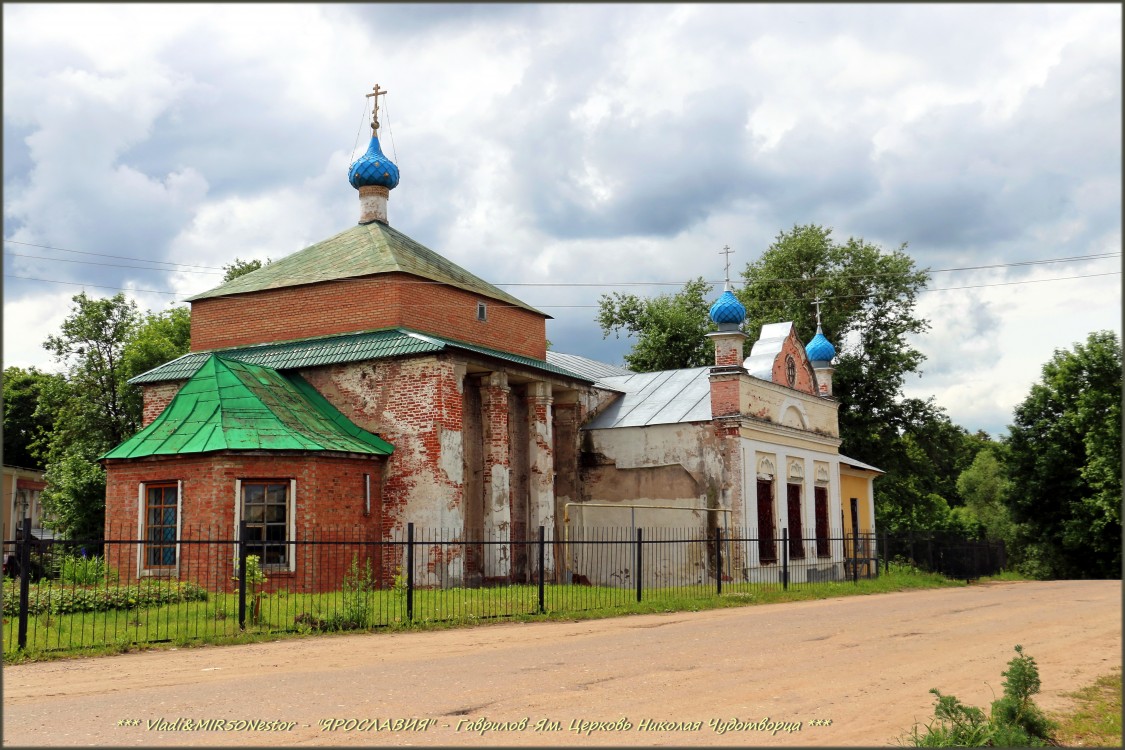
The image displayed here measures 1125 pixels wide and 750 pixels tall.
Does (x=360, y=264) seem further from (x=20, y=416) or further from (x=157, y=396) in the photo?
(x=20, y=416)

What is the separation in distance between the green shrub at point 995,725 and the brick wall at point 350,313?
16.2 meters

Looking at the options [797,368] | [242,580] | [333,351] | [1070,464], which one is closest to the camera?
[242,580]

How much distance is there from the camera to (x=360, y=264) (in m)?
23.0

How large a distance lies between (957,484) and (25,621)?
55148mm

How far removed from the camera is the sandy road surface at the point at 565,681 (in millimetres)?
7152

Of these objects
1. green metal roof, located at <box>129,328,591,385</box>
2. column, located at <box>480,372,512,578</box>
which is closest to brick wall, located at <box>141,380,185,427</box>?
green metal roof, located at <box>129,328,591,385</box>

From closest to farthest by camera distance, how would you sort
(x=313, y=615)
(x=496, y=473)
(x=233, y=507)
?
(x=313, y=615)
(x=233, y=507)
(x=496, y=473)

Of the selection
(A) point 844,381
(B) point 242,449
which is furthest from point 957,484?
(B) point 242,449

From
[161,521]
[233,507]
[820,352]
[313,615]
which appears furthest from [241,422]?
[820,352]

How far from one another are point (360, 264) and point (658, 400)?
354 inches

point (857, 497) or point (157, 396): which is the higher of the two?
point (157, 396)

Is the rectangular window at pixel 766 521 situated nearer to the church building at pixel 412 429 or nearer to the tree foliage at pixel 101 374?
the church building at pixel 412 429

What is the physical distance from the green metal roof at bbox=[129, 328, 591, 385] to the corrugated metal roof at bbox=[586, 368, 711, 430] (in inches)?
121

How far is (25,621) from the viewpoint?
11.4m
